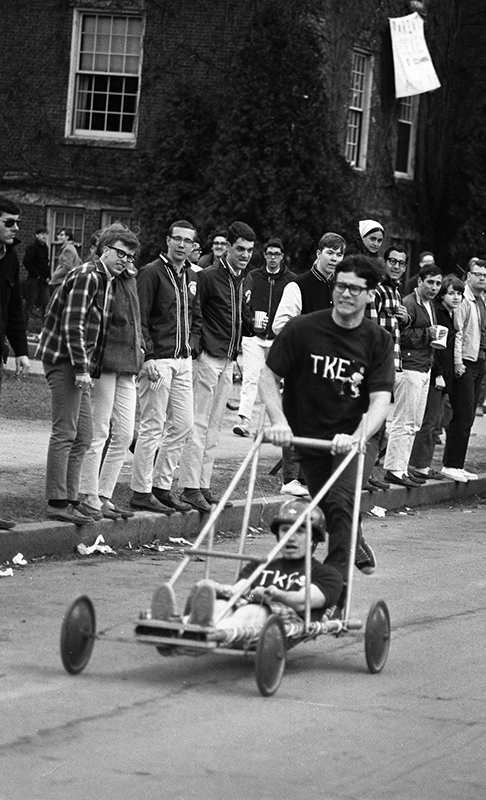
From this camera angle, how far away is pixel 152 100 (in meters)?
28.5

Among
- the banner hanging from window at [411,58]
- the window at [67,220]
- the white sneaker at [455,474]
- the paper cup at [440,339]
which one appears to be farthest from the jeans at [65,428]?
the banner hanging from window at [411,58]

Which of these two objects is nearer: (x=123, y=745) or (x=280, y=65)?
(x=123, y=745)

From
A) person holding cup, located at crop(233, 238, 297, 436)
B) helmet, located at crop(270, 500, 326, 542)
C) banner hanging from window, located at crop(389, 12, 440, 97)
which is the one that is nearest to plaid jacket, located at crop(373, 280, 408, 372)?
person holding cup, located at crop(233, 238, 297, 436)

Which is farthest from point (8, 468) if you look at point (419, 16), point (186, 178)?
point (419, 16)

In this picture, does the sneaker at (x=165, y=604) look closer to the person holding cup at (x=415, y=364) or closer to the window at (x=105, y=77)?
the person holding cup at (x=415, y=364)

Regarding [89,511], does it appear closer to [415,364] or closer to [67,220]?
[415,364]

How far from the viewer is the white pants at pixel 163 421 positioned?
437 inches

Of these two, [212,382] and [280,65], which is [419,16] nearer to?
[280,65]

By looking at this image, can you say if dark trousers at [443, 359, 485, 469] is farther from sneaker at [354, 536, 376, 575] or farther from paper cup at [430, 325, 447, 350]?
sneaker at [354, 536, 376, 575]

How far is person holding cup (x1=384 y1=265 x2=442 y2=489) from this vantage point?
13.9m

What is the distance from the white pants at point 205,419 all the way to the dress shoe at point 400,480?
281 centimetres

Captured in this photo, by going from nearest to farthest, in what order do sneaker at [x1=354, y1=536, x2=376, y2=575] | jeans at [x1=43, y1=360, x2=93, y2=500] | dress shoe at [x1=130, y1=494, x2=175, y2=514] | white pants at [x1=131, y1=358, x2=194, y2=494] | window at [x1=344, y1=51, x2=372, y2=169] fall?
sneaker at [x1=354, y1=536, x2=376, y2=575]
jeans at [x1=43, y1=360, x2=93, y2=500]
white pants at [x1=131, y1=358, x2=194, y2=494]
dress shoe at [x1=130, y1=494, x2=175, y2=514]
window at [x1=344, y1=51, x2=372, y2=169]

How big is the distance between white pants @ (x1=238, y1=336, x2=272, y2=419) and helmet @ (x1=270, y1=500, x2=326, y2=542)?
27.1 ft

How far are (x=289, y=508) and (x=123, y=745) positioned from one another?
196 cm
